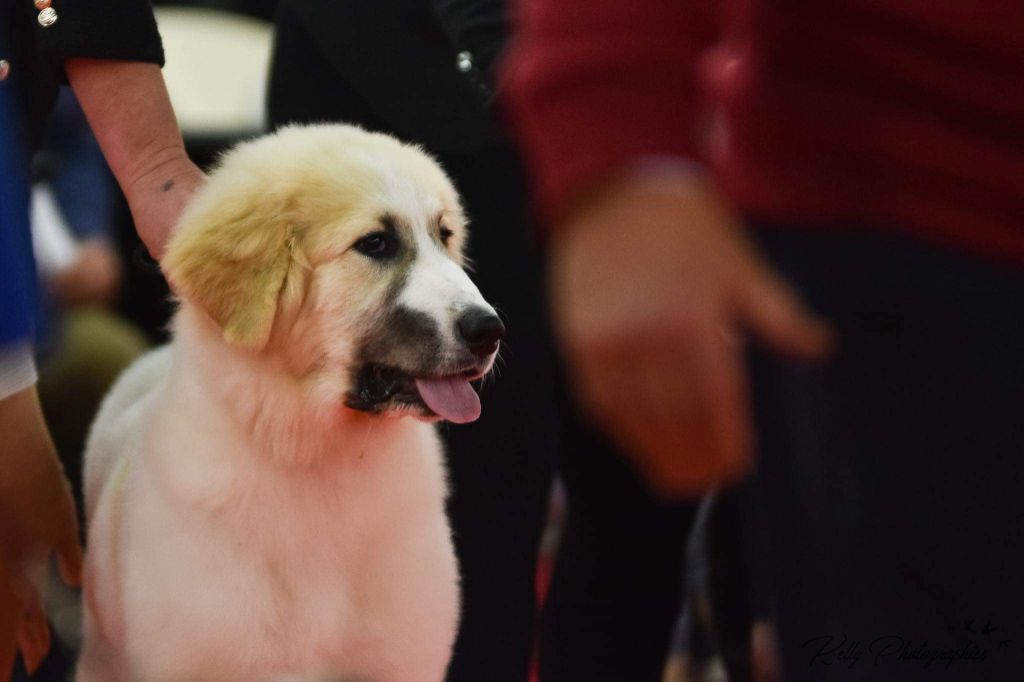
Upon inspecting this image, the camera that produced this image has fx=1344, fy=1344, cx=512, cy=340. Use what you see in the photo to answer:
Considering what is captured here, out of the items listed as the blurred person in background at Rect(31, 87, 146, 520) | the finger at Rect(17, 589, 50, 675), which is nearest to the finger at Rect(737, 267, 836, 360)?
the finger at Rect(17, 589, 50, 675)

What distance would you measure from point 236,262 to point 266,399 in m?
0.26

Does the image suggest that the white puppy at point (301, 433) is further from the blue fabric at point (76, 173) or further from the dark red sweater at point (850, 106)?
the blue fabric at point (76, 173)

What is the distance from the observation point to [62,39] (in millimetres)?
2479

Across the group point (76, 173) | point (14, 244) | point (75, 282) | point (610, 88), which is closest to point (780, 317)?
point (610, 88)

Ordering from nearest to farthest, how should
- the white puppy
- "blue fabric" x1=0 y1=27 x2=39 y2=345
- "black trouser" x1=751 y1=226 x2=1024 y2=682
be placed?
"black trouser" x1=751 y1=226 x2=1024 y2=682 < "blue fabric" x1=0 y1=27 x2=39 y2=345 < the white puppy

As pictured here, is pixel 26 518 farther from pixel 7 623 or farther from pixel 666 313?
pixel 666 313

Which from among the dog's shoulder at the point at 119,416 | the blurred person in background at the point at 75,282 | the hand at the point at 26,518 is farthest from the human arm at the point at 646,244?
the blurred person in background at the point at 75,282

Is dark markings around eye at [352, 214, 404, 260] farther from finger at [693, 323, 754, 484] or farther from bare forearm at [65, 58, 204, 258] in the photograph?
finger at [693, 323, 754, 484]

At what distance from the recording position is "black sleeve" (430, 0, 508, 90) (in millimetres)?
2482

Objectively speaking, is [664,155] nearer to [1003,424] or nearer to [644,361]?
[644,361]

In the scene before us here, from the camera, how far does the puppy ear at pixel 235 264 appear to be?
2.46m

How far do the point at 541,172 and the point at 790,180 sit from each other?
22 cm

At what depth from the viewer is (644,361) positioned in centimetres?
104

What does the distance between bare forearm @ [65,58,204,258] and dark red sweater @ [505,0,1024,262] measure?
1.58 metres
